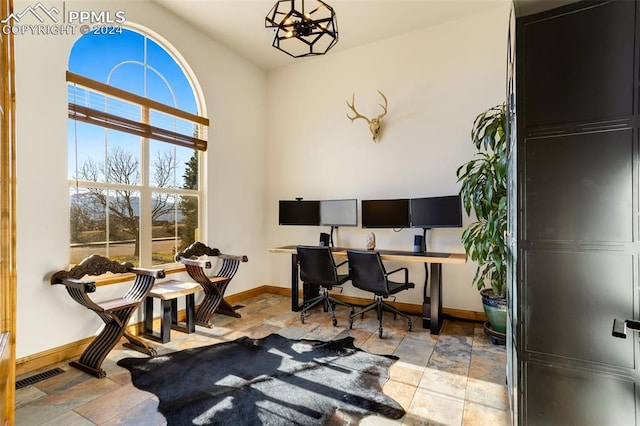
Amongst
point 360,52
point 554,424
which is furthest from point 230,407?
point 360,52

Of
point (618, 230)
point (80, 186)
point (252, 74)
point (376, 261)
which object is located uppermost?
point (252, 74)

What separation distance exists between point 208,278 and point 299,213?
4.96 ft

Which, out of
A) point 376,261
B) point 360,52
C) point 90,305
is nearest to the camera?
point 90,305

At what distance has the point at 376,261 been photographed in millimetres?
3176

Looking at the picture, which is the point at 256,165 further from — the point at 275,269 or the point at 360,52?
the point at 360,52

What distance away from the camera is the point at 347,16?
11.7 ft

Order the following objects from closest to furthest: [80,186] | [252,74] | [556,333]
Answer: [556,333], [80,186], [252,74]

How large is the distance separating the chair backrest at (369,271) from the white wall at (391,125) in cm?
85

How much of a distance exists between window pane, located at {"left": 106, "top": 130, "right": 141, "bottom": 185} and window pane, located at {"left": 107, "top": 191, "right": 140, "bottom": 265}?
15 cm

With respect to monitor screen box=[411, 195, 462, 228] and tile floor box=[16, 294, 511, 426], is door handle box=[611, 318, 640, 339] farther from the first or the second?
monitor screen box=[411, 195, 462, 228]

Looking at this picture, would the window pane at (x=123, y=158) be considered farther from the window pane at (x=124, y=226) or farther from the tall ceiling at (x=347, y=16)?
the tall ceiling at (x=347, y=16)

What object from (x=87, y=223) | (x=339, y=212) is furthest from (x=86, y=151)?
(x=339, y=212)

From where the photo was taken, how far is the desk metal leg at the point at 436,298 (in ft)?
10.5

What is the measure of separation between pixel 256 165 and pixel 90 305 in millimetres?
2951
